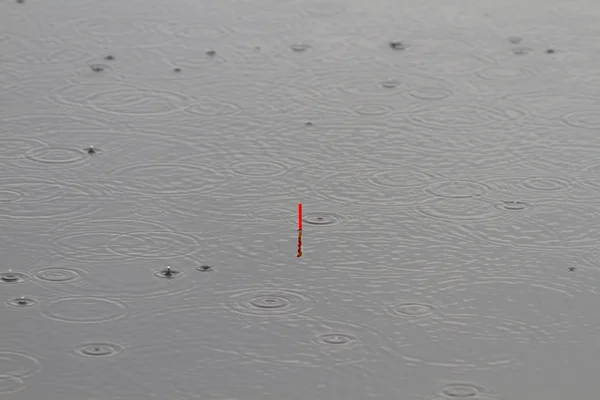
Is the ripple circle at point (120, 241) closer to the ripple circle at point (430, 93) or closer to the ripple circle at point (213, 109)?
the ripple circle at point (213, 109)

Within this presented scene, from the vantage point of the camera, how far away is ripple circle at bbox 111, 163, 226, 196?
17.5 feet

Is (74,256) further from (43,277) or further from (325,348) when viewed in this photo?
(325,348)

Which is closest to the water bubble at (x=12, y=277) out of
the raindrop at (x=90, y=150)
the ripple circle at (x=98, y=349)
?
the ripple circle at (x=98, y=349)

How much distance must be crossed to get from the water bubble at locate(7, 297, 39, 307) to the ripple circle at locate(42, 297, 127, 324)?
2.3 inches

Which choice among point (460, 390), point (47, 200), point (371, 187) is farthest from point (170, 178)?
point (460, 390)

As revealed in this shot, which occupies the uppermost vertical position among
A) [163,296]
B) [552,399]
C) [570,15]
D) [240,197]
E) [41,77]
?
[570,15]

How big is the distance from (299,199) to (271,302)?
2.80 feet

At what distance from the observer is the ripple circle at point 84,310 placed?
4.34m

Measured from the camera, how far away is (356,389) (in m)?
3.92

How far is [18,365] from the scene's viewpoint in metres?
4.06

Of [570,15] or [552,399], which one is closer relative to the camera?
[552,399]

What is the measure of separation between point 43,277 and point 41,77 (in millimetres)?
2097

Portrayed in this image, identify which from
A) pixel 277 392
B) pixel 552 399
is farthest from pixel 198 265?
pixel 552 399

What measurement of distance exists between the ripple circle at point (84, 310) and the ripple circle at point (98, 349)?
6.5 inches
